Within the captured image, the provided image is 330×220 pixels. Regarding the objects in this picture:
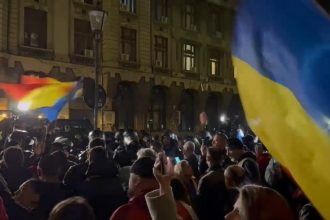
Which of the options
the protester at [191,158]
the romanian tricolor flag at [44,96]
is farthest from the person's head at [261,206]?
the romanian tricolor flag at [44,96]

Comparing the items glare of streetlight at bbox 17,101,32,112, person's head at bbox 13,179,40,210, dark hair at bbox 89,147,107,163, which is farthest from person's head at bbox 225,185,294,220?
glare of streetlight at bbox 17,101,32,112

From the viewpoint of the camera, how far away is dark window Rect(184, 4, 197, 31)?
32.9 metres

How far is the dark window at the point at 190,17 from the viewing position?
32922 millimetres

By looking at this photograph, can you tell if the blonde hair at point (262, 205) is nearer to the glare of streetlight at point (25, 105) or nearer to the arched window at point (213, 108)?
the glare of streetlight at point (25, 105)

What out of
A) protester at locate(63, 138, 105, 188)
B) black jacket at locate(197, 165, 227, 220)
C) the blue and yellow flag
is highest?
the blue and yellow flag

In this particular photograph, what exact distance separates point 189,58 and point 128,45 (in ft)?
19.1

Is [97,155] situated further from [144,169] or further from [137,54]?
[137,54]

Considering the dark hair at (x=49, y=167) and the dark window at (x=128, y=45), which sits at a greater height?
the dark window at (x=128, y=45)

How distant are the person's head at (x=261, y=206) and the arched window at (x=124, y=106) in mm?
24877

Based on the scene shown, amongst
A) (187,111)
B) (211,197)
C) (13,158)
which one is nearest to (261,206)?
(211,197)

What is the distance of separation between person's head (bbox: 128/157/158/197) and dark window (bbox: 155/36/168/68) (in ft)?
87.3

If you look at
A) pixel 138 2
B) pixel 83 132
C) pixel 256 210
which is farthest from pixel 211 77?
pixel 256 210

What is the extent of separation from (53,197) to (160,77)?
25.9 m

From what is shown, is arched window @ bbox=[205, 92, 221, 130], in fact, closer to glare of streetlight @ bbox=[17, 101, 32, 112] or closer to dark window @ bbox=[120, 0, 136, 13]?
dark window @ bbox=[120, 0, 136, 13]
